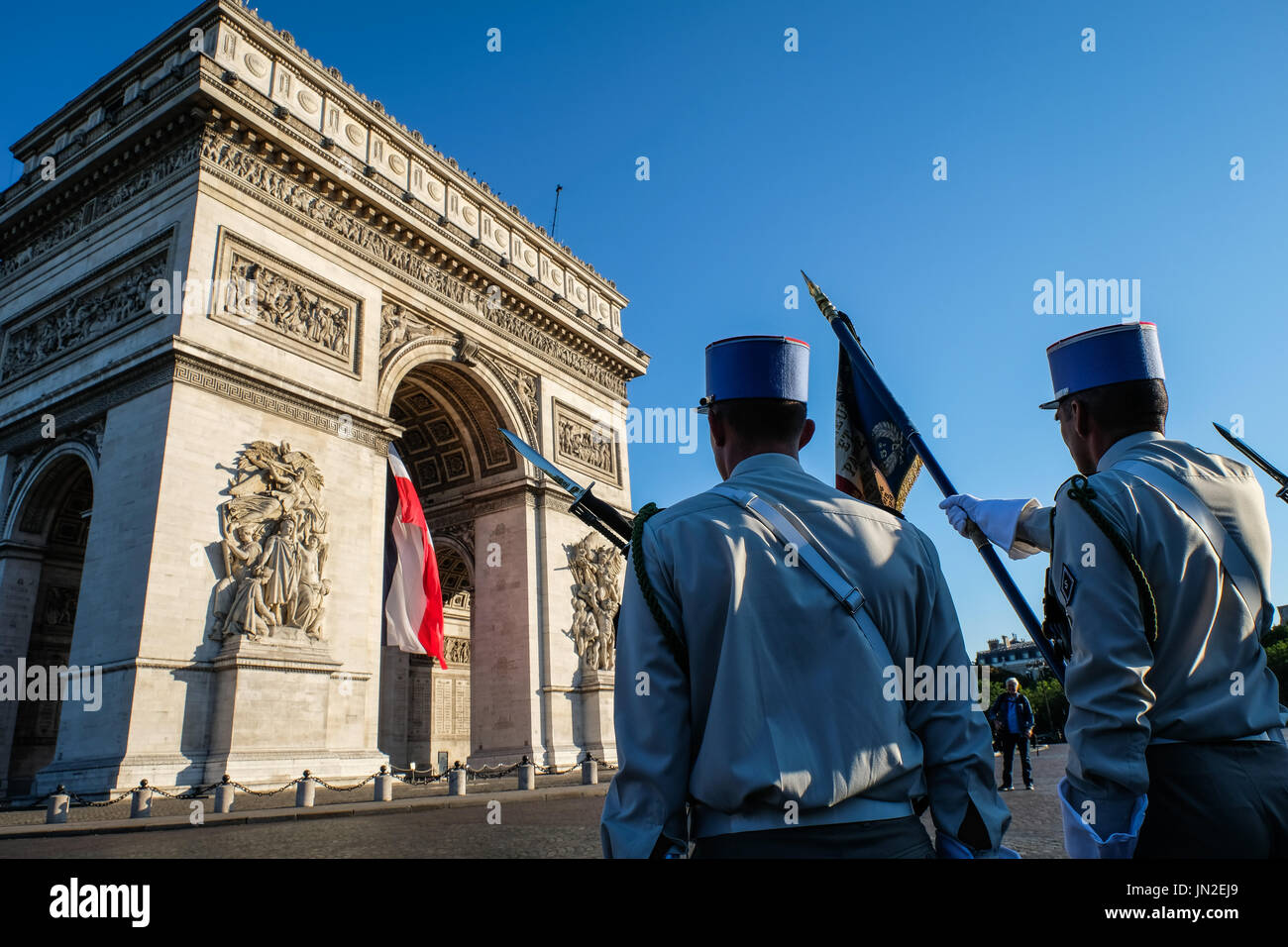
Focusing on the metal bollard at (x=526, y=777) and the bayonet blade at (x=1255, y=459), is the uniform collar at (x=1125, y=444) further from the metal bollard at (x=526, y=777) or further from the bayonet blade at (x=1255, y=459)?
the metal bollard at (x=526, y=777)

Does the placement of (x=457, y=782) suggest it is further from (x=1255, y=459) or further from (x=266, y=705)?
(x=1255, y=459)

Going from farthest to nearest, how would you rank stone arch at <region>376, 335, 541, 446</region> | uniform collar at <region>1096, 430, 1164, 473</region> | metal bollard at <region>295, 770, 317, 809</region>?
1. stone arch at <region>376, 335, 541, 446</region>
2. metal bollard at <region>295, 770, 317, 809</region>
3. uniform collar at <region>1096, 430, 1164, 473</region>

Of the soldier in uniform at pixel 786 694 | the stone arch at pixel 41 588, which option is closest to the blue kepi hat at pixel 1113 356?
the soldier in uniform at pixel 786 694

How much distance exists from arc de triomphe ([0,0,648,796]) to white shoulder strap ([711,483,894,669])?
12407 millimetres

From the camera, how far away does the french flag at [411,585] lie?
16172 millimetres

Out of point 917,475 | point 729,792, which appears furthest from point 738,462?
point 917,475

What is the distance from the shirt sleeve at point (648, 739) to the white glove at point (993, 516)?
1.30 metres

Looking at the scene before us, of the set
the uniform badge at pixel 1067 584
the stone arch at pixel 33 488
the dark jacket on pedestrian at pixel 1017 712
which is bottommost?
the dark jacket on pedestrian at pixel 1017 712

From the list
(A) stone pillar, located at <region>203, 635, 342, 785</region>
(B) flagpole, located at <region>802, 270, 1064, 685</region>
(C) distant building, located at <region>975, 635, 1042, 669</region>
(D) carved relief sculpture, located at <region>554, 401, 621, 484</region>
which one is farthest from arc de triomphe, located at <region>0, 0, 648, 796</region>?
(C) distant building, located at <region>975, 635, 1042, 669</region>

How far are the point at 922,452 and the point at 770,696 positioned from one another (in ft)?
5.02

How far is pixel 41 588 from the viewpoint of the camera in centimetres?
1535

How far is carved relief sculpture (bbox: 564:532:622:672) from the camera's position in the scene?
66.8ft

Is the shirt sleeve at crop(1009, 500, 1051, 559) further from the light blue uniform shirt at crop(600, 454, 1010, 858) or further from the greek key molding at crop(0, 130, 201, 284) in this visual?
the greek key molding at crop(0, 130, 201, 284)

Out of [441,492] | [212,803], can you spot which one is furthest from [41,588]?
[441,492]
